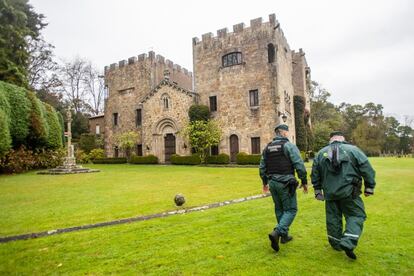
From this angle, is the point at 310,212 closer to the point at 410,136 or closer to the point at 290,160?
the point at 290,160

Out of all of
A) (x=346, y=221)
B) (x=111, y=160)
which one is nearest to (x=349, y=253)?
(x=346, y=221)

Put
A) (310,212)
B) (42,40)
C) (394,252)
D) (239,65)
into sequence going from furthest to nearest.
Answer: (42,40), (239,65), (310,212), (394,252)

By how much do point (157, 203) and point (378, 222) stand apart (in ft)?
16.8


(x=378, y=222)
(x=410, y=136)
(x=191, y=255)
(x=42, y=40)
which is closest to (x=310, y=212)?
(x=378, y=222)

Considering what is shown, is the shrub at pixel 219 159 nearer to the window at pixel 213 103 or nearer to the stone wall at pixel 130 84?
the window at pixel 213 103

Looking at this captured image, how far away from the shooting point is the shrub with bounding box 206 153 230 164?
22.0 meters

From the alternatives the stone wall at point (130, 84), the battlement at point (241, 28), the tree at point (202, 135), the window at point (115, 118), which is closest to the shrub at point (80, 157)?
the stone wall at point (130, 84)

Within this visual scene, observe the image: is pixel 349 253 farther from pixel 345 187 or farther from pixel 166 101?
pixel 166 101

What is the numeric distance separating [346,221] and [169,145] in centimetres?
2314

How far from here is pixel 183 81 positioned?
3275cm

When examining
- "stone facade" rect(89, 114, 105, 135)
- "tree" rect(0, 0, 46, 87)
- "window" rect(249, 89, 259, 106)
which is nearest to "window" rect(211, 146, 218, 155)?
"window" rect(249, 89, 259, 106)

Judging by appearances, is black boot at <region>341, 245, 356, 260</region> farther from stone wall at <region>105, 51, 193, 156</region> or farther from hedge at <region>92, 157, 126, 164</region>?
stone wall at <region>105, 51, 193, 156</region>

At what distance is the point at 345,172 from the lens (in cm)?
388

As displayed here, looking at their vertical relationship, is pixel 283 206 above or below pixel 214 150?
below
